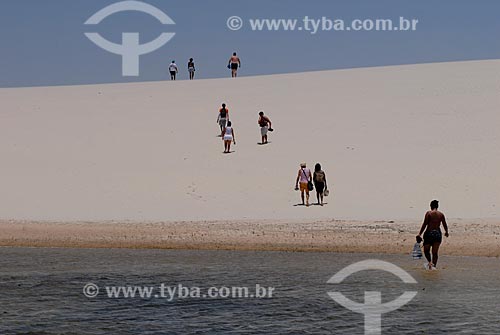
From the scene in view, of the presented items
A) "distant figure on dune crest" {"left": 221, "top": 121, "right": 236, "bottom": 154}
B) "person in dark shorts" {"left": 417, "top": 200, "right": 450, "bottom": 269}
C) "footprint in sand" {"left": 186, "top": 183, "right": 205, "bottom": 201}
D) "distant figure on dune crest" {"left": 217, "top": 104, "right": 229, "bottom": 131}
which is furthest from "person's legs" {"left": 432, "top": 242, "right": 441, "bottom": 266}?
"distant figure on dune crest" {"left": 217, "top": 104, "right": 229, "bottom": 131}

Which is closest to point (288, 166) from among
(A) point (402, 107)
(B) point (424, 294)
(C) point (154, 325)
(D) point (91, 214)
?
(D) point (91, 214)

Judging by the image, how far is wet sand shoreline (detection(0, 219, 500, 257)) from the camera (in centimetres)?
1902

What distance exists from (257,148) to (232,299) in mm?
17868

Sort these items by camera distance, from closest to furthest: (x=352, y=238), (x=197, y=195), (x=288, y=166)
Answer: (x=352, y=238), (x=197, y=195), (x=288, y=166)

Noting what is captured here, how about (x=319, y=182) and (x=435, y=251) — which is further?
(x=319, y=182)

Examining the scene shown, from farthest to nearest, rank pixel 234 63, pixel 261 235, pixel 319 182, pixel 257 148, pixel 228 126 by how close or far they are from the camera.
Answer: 1. pixel 234 63
2. pixel 257 148
3. pixel 228 126
4. pixel 319 182
5. pixel 261 235

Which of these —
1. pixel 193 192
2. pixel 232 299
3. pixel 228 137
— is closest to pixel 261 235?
pixel 193 192

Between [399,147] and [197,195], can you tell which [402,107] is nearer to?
[399,147]

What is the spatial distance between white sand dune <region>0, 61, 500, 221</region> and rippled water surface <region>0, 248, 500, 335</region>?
18.7ft

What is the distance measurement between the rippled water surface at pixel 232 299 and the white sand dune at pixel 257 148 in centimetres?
570

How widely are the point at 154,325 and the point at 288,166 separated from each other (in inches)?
673

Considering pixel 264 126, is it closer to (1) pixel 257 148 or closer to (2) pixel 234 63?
(1) pixel 257 148

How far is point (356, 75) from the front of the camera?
4550 centimetres

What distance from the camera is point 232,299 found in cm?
1295
